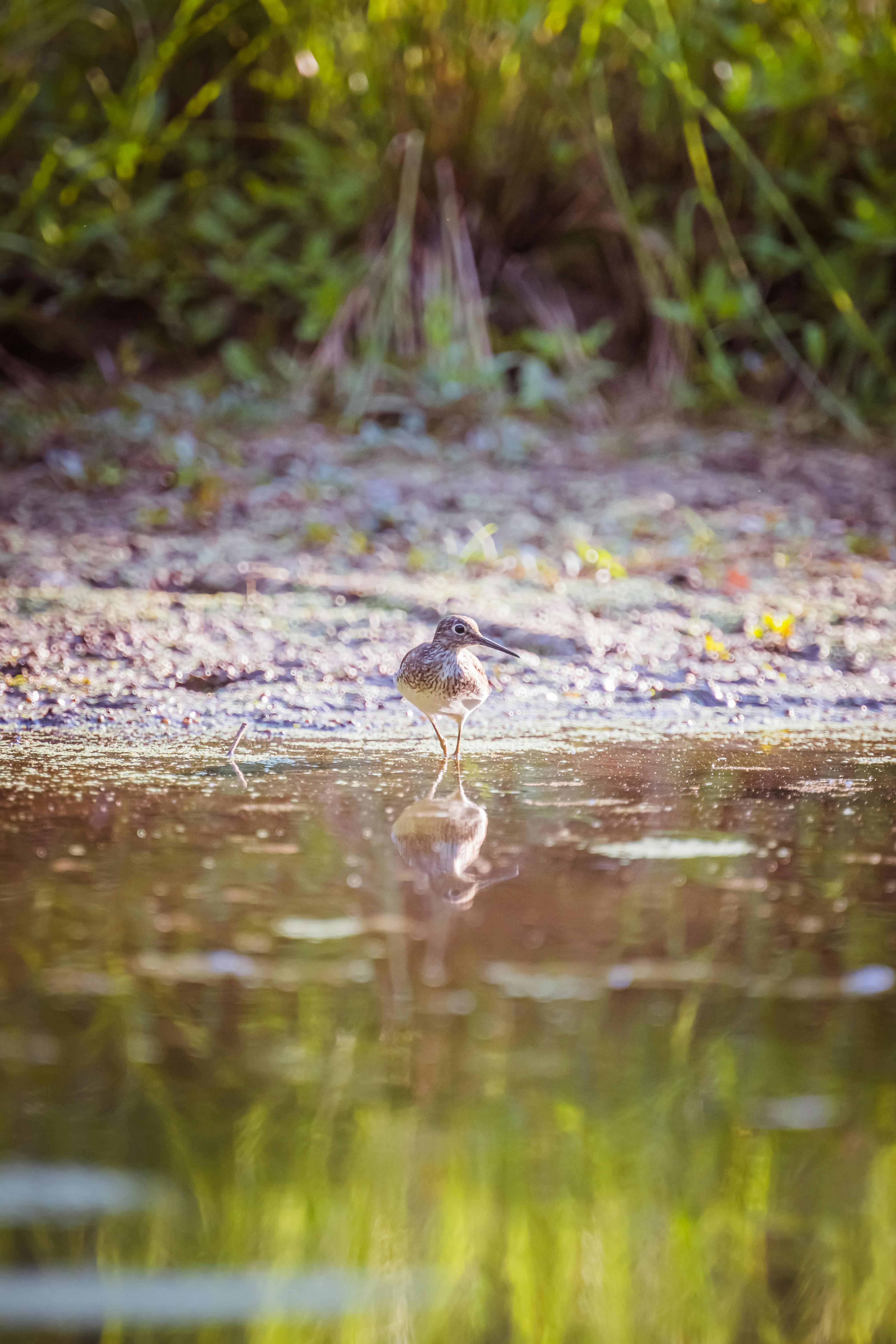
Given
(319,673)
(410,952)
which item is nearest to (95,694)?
(319,673)

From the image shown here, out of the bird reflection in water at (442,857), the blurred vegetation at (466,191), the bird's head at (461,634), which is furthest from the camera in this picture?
the blurred vegetation at (466,191)

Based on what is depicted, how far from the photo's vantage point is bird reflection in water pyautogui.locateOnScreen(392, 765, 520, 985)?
6.80 feet

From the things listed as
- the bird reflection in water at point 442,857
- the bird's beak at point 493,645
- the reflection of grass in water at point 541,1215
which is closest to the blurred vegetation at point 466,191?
the bird's beak at point 493,645

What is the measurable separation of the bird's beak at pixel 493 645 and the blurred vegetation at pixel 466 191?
10.3 ft

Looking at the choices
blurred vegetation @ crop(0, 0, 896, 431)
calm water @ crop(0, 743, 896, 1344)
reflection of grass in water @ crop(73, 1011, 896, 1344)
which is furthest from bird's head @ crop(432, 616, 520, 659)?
blurred vegetation @ crop(0, 0, 896, 431)

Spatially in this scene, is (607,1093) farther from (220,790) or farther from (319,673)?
(319,673)

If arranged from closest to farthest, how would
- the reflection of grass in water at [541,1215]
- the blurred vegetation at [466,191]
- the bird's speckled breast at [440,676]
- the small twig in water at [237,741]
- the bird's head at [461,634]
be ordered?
1. the reflection of grass in water at [541,1215]
2. the small twig in water at [237,741]
3. the bird's speckled breast at [440,676]
4. the bird's head at [461,634]
5. the blurred vegetation at [466,191]

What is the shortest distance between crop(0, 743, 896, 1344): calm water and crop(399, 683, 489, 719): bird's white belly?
0.65 metres

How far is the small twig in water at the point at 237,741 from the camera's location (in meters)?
3.14

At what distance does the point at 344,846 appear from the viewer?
2.48m

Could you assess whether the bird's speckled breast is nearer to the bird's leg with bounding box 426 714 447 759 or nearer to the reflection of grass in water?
the bird's leg with bounding box 426 714 447 759

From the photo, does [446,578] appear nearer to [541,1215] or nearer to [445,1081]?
[445,1081]

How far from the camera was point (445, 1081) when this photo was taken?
1.58m

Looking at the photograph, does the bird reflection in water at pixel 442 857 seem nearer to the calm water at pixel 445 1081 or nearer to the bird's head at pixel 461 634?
the calm water at pixel 445 1081
